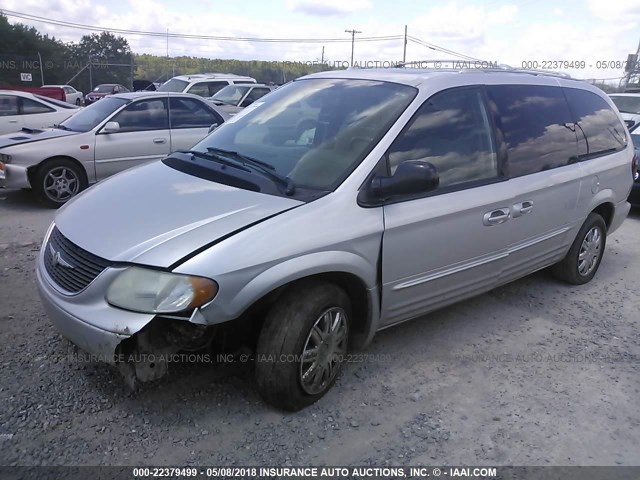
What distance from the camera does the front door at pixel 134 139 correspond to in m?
7.49

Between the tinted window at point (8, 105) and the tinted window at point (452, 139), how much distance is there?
9516 mm

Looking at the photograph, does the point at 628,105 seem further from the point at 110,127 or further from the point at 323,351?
the point at 323,351

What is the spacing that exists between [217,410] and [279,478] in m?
→ 0.59

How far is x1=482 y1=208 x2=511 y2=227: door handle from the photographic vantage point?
3.56 m

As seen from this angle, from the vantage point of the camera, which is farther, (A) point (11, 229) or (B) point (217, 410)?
(A) point (11, 229)

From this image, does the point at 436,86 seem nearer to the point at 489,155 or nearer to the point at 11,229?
the point at 489,155

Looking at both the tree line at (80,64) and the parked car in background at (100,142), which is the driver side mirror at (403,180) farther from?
the tree line at (80,64)

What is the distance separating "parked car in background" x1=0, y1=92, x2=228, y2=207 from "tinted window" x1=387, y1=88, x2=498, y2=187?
3979 millimetres

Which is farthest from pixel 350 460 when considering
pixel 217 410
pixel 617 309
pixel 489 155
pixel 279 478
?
pixel 617 309

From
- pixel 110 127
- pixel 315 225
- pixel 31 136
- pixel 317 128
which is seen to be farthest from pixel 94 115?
pixel 315 225

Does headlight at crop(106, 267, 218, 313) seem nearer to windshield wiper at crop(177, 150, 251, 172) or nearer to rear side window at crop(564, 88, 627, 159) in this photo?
windshield wiper at crop(177, 150, 251, 172)

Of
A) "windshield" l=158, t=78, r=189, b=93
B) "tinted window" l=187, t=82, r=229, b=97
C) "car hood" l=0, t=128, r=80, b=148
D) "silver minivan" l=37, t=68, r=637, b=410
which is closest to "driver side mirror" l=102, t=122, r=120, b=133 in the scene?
"car hood" l=0, t=128, r=80, b=148

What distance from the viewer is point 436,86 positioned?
344 centimetres

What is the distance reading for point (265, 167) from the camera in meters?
3.21
